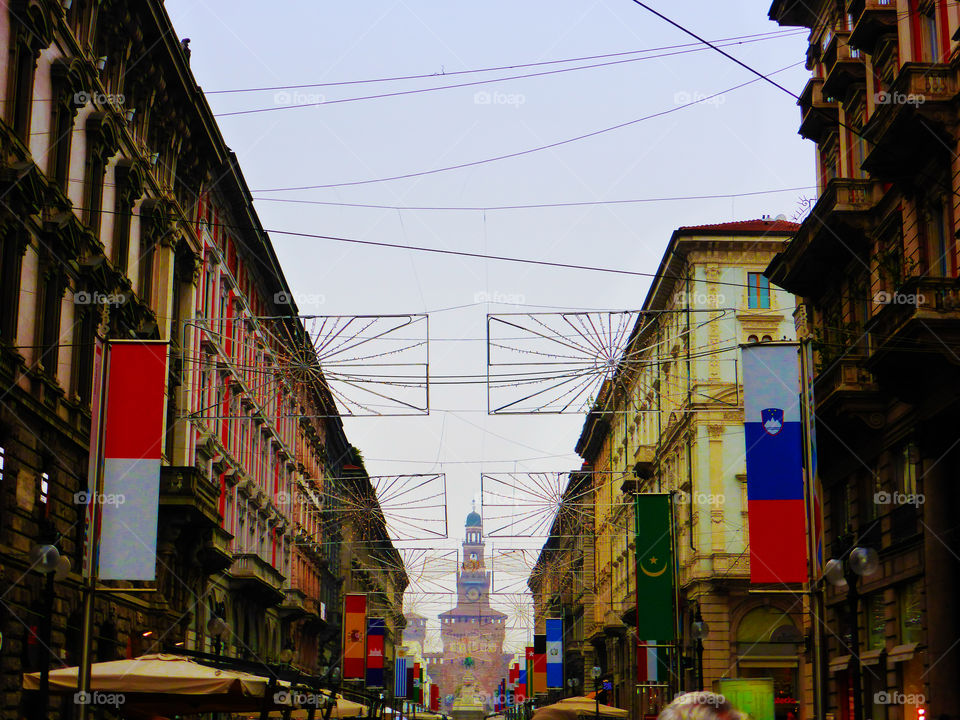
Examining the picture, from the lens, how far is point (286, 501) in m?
66.6

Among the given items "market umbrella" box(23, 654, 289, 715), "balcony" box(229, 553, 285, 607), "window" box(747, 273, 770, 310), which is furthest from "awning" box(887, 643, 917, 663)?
"window" box(747, 273, 770, 310)

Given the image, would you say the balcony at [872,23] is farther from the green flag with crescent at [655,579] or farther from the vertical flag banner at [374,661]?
the vertical flag banner at [374,661]

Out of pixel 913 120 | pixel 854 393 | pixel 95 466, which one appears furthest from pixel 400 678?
pixel 95 466

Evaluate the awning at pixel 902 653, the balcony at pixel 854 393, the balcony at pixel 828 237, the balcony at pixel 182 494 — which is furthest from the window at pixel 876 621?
the balcony at pixel 182 494

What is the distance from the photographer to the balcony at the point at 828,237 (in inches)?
1291

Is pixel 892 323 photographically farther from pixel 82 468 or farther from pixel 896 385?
pixel 82 468

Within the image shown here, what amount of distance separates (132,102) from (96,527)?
1943cm

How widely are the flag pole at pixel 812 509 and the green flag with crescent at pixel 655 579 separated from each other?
12.4 m

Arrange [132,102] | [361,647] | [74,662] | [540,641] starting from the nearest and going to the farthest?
[74,662] → [132,102] → [361,647] → [540,641]

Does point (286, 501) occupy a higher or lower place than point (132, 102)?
lower

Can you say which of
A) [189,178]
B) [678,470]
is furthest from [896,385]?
[678,470]

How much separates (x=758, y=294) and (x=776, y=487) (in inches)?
1304

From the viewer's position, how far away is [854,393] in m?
31.0

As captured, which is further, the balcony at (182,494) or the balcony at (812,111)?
the balcony at (182,494)
